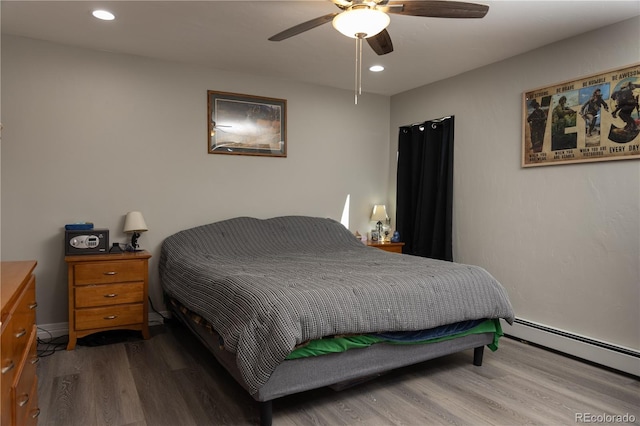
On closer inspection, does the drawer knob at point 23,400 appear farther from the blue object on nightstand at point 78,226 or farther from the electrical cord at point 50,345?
the blue object on nightstand at point 78,226

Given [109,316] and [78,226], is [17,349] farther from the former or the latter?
[78,226]

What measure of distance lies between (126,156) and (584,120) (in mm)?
3727

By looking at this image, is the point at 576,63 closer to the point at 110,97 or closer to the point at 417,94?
the point at 417,94

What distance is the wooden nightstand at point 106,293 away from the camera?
3115 millimetres

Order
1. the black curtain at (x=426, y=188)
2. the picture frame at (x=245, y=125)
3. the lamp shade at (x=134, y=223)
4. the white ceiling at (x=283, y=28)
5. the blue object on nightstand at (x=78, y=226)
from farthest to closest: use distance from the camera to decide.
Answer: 1. the black curtain at (x=426, y=188)
2. the picture frame at (x=245, y=125)
3. the lamp shade at (x=134, y=223)
4. the blue object on nightstand at (x=78, y=226)
5. the white ceiling at (x=283, y=28)

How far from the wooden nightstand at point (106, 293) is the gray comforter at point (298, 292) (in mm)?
262

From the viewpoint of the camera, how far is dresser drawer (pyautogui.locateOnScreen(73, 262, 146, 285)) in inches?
123

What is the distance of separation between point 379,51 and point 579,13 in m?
1.37

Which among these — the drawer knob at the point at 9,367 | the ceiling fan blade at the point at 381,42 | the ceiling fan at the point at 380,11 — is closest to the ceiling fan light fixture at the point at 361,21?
the ceiling fan at the point at 380,11

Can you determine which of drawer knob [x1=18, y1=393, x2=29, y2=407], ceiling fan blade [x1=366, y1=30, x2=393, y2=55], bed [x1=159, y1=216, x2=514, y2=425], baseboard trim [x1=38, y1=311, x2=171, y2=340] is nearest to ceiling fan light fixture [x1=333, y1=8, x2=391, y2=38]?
ceiling fan blade [x1=366, y1=30, x2=393, y2=55]

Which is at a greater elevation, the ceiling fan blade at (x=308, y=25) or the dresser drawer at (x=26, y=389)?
the ceiling fan blade at (x=308, y=25)

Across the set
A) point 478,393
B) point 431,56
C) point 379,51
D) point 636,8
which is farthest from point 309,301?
point 636,8

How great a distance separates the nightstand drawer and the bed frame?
2.77 ft

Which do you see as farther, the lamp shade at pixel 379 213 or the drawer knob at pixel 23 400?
the lamp shade at pixel 379 213
